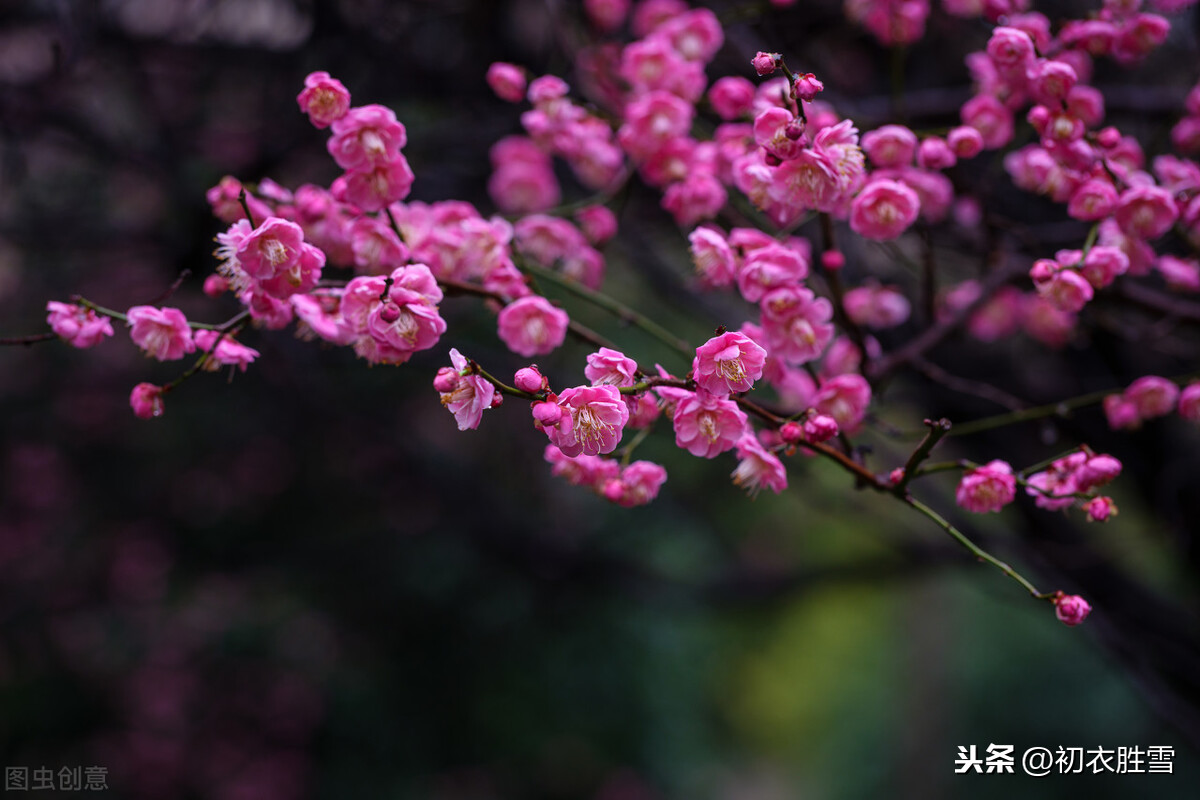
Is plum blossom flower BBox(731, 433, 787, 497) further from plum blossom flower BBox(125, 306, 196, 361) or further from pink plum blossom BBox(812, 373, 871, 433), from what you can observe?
plum blossom flower BBox(125, 306, 196, 361)

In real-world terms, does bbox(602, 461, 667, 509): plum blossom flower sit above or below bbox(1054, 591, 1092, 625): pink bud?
above

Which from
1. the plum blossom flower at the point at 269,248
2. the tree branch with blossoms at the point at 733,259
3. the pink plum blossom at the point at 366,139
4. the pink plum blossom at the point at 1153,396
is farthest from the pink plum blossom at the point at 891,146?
the plum blossom flower at the point at 269,248

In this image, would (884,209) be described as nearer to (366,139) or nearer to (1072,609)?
(1072,609)

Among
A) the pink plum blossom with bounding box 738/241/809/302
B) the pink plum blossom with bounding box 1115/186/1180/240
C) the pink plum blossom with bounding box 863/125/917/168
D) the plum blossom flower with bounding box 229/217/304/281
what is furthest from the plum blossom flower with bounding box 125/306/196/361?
the pink plum blossom with bounding box 1115/186/1180/240

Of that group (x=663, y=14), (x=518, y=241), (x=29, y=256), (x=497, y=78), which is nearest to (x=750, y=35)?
(x=663, y=14)

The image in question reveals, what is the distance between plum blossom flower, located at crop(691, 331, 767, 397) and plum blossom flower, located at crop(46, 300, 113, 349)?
2.43 ft

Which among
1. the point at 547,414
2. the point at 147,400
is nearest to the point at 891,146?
the point at 547,414

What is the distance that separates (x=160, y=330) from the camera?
41.4 inches

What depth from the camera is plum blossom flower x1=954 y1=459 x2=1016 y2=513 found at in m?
1.06

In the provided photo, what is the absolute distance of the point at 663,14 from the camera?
1808mm

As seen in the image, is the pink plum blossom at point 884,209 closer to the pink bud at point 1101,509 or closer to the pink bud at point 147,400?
the pink bud at point 1101,509

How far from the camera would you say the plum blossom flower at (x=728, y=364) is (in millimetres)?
852

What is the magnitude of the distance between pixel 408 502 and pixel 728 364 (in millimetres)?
3578

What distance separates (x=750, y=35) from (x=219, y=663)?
149 inches
